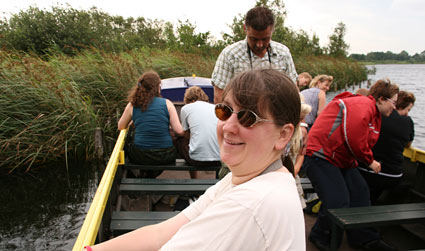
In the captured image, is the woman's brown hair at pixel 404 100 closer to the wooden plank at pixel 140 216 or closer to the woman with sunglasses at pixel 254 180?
the wooden plank at pixel 140 216

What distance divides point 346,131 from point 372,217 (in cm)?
71

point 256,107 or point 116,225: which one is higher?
point 256,107

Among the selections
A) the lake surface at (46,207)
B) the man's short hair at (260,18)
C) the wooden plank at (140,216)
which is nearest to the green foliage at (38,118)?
the lake surface at (46,207)

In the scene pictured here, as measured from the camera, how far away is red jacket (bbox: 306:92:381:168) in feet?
9.02

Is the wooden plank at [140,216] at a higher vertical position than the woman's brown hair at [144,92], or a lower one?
lower

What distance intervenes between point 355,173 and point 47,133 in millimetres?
4638

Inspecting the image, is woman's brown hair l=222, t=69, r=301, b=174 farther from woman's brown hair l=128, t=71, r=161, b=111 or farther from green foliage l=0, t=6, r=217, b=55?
green foliage l=0, t=6, r=217, b=55

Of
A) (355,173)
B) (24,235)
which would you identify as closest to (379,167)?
(355,173)

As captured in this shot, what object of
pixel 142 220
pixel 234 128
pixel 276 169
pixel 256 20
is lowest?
pixel 142 220

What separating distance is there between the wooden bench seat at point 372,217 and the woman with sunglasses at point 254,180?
62.3 inches

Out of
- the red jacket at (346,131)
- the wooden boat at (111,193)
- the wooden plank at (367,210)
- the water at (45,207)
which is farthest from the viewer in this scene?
the water at (45,207)

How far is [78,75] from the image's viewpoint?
689cm

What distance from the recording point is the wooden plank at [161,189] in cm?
296

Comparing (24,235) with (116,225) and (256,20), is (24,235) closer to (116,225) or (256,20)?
(116,225)
